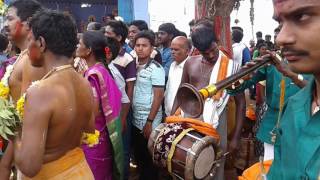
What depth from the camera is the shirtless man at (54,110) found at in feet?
7.47

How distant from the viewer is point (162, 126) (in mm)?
3520

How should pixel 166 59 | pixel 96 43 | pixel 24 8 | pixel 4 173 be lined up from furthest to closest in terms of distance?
pixel 166 59
pixel 96 43
pixel 24 8
pixel 4 173

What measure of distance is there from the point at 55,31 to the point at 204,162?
60.1 inches

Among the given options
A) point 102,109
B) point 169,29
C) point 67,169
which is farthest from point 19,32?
point 169,29

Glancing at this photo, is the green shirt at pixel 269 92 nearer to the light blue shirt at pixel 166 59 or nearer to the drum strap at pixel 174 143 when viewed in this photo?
the drum strap at pixel 174 143

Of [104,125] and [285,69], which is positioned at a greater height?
[285,69]

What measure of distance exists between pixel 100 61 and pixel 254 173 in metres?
2.02

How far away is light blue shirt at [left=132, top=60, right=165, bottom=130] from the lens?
4.61 metres

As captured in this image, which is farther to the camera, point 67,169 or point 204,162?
point 204,162

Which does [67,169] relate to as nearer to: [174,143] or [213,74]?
[174,143]

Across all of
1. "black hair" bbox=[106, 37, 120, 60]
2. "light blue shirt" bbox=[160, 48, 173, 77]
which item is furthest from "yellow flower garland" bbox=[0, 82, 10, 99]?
"light blue shirt" bbox=[160, 48, 173, 77]

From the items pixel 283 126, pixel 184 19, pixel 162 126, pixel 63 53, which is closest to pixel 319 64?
pixel 283 126

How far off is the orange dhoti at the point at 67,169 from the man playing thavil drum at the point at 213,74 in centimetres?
118

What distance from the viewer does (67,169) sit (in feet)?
8.43
